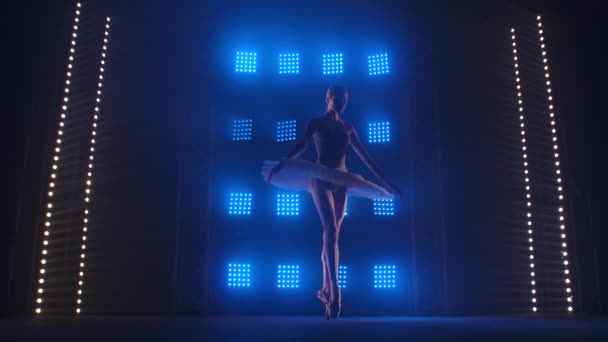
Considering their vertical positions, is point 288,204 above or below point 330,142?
below

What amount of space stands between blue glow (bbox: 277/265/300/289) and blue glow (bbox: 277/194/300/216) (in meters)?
0.89

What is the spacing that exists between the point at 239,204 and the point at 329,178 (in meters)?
2.65

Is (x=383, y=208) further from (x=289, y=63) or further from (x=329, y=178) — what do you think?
(x=289, y=63)

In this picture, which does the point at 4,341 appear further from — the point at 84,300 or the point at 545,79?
the point at 545,79

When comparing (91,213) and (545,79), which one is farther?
(545,79)

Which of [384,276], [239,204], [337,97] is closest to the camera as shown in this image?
[337,97]

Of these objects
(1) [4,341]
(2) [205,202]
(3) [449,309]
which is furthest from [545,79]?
(1) [4,341]

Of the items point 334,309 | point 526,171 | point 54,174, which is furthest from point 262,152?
point 526,171

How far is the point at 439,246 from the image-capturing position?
7734mm

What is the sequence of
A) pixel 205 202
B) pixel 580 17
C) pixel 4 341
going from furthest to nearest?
1. pixel 580 17
2. pixel 205 202
3. pixel 4 341

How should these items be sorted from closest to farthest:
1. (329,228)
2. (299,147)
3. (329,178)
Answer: (329,178)
(329,228)
(299,147)

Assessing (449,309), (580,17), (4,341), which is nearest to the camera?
(4,341)

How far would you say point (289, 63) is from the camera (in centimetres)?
861

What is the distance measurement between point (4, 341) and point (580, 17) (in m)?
9.79
